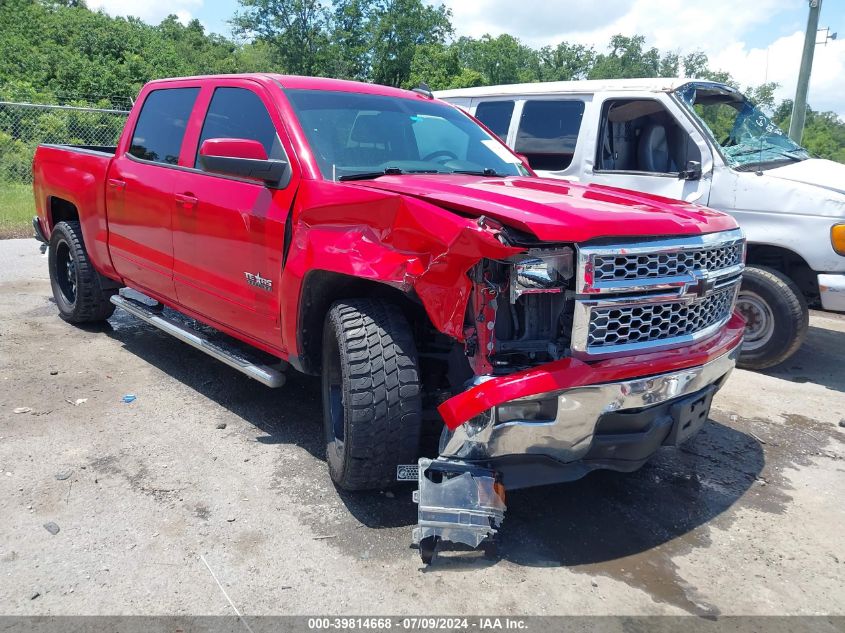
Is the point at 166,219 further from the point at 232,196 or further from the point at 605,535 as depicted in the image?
the point at 605,535

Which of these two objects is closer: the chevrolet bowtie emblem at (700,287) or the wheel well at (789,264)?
the chevrolet bowtie emblem at (700,287)

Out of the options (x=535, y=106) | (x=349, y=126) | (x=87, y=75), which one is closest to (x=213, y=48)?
(x=87, y=75)

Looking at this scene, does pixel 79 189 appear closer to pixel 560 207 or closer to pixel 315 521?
pixel 315 521

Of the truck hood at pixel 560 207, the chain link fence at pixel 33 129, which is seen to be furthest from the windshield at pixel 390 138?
the chain link fence at pixel 33 129

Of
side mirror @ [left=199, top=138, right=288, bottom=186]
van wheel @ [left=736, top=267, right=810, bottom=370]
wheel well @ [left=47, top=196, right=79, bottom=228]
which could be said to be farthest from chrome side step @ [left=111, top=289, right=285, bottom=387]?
van wheel @ [left=736, top=267, right=810, bottom=370]

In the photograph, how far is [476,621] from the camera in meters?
2.49

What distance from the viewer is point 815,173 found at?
5602 mm

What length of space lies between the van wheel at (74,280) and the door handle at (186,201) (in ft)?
6.16

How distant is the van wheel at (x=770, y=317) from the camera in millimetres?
5355

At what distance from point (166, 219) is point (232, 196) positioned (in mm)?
826

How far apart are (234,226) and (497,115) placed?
4114 millimetres

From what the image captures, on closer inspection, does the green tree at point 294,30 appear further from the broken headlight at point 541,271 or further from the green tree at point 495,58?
the broken headlight at point 541,271

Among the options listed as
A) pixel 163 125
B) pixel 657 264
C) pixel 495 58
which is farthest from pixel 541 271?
pixel 495 58

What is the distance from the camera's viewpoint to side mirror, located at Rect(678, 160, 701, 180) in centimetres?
562
